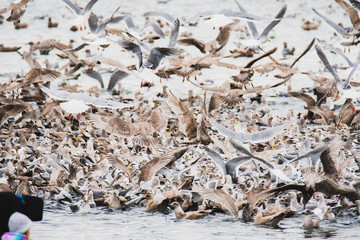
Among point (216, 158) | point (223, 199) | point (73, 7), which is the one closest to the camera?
point (223, 199)

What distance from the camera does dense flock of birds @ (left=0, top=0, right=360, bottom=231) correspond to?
6605 millimetres

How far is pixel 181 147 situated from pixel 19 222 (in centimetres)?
395

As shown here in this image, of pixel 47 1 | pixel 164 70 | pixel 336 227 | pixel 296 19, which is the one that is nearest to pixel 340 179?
pixel 336 227

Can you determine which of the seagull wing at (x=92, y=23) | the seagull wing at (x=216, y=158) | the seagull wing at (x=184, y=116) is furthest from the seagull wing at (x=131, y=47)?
the seagull wing at (x=216, y=158)

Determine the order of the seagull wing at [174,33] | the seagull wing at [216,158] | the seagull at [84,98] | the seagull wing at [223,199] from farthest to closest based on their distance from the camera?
the seagull wing at [174,33]
the seagull at [84,98]
the seagull wing at [216,158]
the seagull wing at [223,199]

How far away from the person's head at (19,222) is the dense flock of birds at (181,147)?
2.41m

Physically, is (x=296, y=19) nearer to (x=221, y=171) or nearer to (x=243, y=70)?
(x=243, y=70)

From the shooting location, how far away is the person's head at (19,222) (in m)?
4.17

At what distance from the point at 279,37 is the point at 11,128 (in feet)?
28.7

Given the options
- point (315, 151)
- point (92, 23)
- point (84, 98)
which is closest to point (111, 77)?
point (92, 23)

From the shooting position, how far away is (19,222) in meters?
4.17

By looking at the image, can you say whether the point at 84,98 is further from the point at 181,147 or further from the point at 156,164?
the point at 156,164

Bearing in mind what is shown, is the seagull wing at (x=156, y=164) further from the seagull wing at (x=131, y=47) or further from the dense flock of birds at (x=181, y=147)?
the seagull wing at (x=131, y=47)

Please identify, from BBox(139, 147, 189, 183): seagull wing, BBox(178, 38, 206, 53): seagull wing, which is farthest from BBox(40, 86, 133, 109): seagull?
BBox(178, 38, 206, 53): seagull wing
